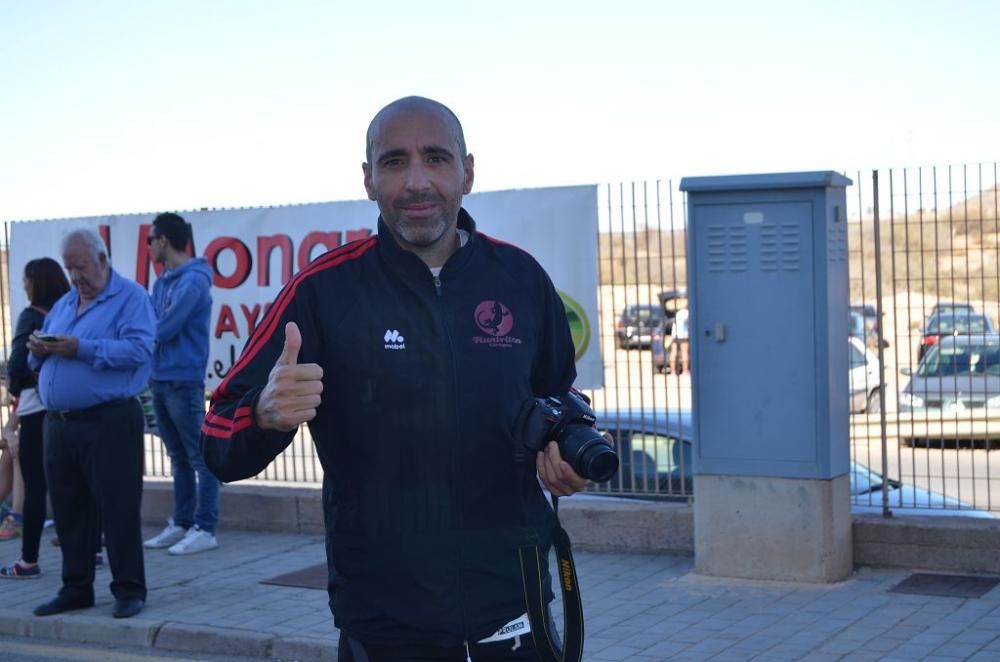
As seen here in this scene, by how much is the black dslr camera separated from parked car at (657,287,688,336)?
17.7 ft

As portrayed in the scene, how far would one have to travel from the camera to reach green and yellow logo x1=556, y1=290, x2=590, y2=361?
922 cm

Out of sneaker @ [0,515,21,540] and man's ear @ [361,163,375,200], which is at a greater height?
man's ear @ [361,163,375,200]

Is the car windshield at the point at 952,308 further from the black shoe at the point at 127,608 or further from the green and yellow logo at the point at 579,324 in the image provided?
the black shoe at the point at 127,608

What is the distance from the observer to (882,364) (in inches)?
316

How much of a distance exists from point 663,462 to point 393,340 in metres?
5.98

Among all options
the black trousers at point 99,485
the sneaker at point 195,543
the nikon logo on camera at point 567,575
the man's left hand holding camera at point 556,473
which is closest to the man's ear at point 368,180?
the man's left hand holding camera at point 556,473

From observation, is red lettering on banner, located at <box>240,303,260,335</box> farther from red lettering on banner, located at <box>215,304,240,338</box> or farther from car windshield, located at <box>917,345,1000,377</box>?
car windshield, located at <box>917,345,1000,377</box>

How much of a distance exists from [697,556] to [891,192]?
2.53 meters

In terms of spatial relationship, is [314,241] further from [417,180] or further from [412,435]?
[412,435]

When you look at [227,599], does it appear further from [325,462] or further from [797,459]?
[325,462]

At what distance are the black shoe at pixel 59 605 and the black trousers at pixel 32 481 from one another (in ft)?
3.14

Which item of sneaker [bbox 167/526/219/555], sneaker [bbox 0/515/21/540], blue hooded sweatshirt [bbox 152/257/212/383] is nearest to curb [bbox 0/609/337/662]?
sneaker [bbox 167/526/219/555]

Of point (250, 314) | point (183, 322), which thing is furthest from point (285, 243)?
point (183, 322)

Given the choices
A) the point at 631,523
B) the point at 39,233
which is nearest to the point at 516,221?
the point at 631,523
